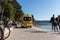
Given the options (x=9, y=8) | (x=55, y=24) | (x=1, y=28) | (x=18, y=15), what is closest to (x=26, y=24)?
(x=9, y=8)

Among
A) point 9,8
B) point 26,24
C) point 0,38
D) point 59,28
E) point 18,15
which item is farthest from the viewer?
point 18,15

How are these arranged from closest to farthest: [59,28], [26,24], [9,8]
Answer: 1. [59,28]
2. [26,24]
3. [9,8]

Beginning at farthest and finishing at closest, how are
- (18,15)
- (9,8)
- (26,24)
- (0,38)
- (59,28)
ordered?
(18,15) → (9,8) → (26,24) → (59,28) → (0,38)

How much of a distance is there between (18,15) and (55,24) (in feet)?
238

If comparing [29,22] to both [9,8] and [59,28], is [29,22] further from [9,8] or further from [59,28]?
[59,28]

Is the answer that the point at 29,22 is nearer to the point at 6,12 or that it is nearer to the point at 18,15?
the point at 6,12

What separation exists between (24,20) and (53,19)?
20583mm

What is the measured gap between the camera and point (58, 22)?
28188 mm

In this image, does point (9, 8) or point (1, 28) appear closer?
point (1, 28)

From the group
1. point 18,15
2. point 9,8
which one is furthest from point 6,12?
point 18,15

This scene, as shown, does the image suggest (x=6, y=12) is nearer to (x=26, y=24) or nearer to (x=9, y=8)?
(x=9, y=8)

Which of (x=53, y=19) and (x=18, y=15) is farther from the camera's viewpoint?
(x=18, y=15)

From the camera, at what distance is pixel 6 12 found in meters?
60.5

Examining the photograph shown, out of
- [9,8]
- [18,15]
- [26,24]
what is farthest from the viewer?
[18,15]
